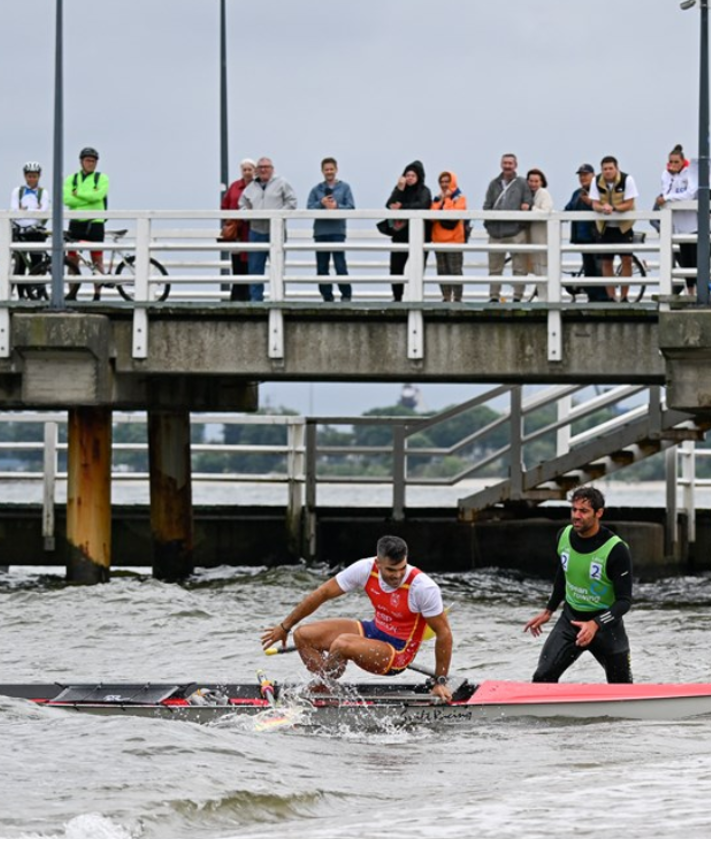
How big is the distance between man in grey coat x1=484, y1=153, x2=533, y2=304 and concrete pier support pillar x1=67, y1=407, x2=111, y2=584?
4.57 metres

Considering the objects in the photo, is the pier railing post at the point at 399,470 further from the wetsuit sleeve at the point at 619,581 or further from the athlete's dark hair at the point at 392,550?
the athlete's dark hair at the point at 392,550

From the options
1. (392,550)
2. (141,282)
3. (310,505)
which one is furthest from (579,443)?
(392,550)

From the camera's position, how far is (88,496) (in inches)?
848

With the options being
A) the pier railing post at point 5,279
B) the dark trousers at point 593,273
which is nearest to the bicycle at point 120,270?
the pier railing post at point 5,279

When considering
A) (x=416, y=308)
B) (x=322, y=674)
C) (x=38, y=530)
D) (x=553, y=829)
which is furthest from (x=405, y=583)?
(x=38, y=530)

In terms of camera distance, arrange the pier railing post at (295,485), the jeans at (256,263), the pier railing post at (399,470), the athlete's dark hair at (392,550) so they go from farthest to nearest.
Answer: the pier railing post at (295,485), the pier railing post at (399,470), the jeans at (256,263), the athlete's dark hair at (392,550)

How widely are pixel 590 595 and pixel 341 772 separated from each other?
2.25 meters

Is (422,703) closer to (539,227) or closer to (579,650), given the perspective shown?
(579,650)

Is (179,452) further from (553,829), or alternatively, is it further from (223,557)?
(553,829)

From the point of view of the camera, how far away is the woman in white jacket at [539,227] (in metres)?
20.4

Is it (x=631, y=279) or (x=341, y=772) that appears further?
(x=631, y=279)

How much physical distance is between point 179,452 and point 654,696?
1233 centimetres

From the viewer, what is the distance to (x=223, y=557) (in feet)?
82.6

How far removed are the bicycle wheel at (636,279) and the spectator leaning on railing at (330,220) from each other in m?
2.96
